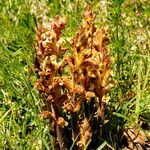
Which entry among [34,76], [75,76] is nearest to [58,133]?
[75,76]

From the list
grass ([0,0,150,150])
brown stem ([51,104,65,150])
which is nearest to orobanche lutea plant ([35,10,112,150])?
brown stem ([51,104,65,150])

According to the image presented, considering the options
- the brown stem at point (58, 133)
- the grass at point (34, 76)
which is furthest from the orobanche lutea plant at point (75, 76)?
the grass at point (34, 76)

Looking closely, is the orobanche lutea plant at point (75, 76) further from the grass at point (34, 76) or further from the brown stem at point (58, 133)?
the grass at point (34, 76)

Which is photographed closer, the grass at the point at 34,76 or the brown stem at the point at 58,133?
the brown stem at the point at 58,133

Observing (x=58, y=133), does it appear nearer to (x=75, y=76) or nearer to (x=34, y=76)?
(x=75, y=76)

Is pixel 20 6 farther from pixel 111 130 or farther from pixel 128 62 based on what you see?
pixel 111 130
